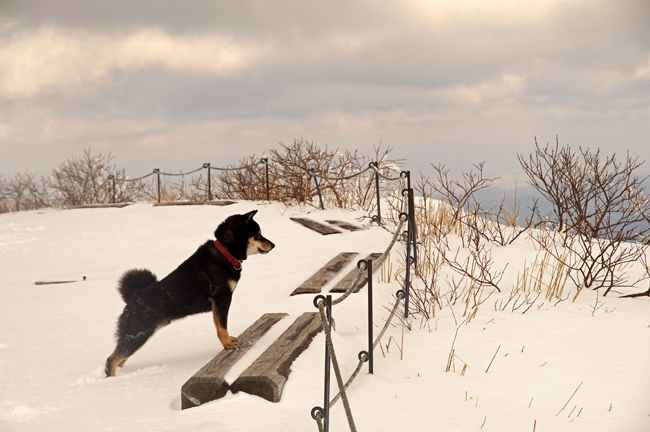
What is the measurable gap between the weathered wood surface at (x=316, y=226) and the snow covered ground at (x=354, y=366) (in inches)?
51.7

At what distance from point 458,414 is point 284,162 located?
7792 mm

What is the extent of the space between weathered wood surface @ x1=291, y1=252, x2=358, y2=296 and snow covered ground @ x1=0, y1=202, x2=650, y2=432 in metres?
0.25

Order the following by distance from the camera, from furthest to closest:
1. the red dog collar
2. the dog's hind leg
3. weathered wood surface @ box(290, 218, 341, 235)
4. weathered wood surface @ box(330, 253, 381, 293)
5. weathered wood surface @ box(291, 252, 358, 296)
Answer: weathered wood surface @ box(290, 218, 341, 235) < weathered wood surface @ box(291, 252, 358, 296) < weathered wood surface @ box(330, 253, 381, 293) < the red dog collar < the dog's hind leg

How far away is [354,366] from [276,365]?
0.76 metres

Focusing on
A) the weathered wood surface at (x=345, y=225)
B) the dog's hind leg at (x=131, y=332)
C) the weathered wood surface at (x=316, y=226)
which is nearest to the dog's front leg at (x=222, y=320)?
the dog's hind leg at (x=131, y=332)

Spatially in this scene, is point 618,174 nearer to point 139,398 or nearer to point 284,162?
point 139,398

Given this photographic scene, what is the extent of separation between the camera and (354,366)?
3.71m

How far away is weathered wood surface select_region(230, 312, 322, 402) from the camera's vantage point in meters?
3.01

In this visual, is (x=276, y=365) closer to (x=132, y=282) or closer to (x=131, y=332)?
(x=131, y=332)

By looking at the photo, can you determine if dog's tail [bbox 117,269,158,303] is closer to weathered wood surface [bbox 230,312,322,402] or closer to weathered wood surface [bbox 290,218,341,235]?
weathered wood surface [bbox 230,312,322,402]

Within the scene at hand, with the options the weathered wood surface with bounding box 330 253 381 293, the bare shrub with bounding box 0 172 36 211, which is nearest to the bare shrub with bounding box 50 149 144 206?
the bare shrub with bounding box 0 172 36 211

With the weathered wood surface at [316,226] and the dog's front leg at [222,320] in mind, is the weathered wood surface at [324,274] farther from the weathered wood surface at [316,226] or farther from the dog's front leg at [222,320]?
the dog's front leg at [222,320]

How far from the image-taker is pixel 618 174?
226 inches

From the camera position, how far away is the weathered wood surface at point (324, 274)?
219 inches
